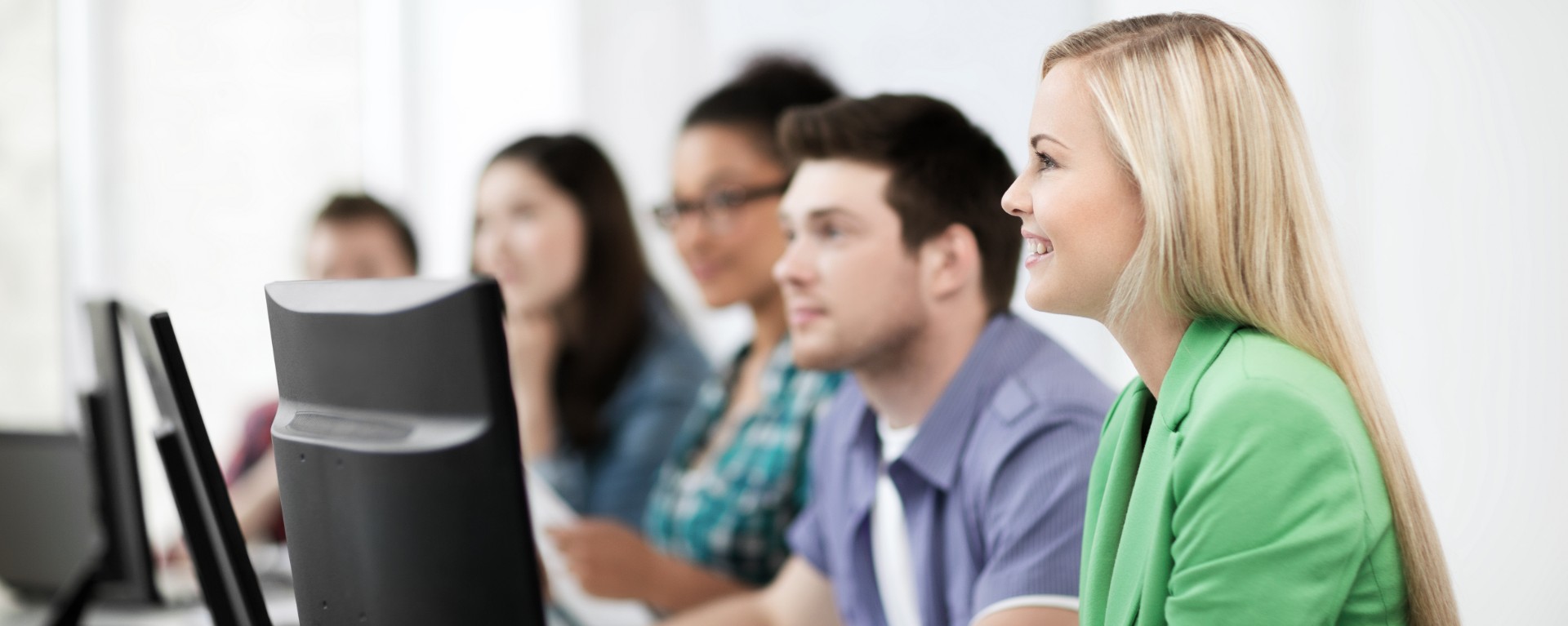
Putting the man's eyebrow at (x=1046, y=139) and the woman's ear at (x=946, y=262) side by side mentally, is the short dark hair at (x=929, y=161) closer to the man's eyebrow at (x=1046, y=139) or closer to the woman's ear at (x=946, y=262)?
the woman's ear at (x=946, y=262)

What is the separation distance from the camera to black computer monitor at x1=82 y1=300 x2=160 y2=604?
5.71 feet

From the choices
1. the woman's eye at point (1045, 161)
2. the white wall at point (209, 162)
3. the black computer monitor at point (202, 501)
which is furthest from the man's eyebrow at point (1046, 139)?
the white wall at point (209, 162)

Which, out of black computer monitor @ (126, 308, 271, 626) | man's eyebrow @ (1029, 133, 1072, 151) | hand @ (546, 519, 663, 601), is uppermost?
man's eyebrow @ (1029, 133, 1072, 151)

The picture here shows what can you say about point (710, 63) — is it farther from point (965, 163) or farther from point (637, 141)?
point (965, 163)

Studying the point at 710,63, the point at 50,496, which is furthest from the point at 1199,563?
the point at 710,63

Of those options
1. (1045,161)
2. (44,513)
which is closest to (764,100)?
(1045,161)

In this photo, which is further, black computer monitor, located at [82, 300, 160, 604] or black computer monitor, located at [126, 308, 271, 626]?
black computer monitor, located at [82, 300, 160, 604]

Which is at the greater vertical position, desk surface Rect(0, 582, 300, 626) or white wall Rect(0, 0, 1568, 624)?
white wall Rect(0, 0, 1568, 624)

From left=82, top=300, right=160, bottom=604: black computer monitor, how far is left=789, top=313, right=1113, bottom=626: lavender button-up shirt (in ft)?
3.44

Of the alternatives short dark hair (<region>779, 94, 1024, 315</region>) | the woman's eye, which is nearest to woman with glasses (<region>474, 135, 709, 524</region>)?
short dark hair (<region>779, 94, 1024, 315</region>)

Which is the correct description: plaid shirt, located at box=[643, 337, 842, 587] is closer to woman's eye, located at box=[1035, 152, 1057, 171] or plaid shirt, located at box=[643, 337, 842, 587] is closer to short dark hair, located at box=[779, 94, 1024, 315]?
short dark hair, located at box=[779, 94, 1024, 315]

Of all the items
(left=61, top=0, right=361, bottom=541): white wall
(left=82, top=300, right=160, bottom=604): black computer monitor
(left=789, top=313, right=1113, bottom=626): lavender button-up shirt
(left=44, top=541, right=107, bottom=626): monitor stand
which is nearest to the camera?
(left=789, top=313, right=1113, bottom=626): lavender button-up shirt

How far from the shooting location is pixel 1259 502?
847 mm

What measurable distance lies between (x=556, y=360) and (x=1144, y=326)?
83.7 inches
